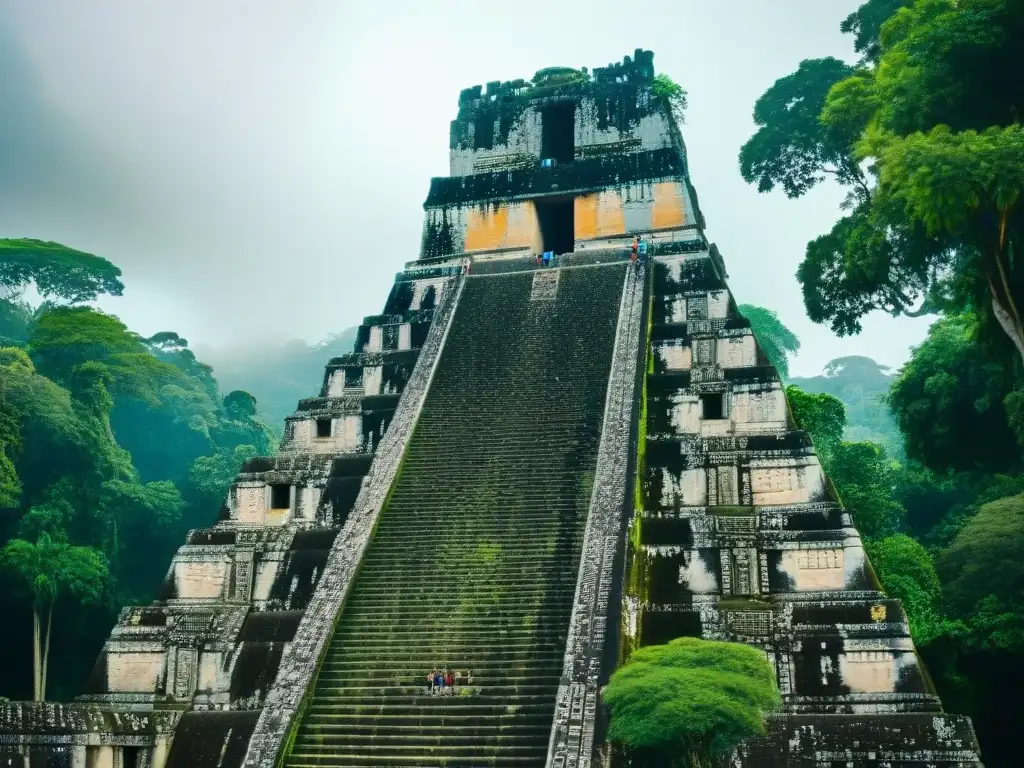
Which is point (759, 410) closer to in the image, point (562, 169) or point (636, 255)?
point (636, 255)

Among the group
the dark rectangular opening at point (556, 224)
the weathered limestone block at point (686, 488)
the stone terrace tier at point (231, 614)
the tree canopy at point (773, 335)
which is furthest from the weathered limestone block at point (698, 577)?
the tree canopy at point (773, 335)

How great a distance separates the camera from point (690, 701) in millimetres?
9117

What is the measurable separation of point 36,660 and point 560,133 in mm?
16158

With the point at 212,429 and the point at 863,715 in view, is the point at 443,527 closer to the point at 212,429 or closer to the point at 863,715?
the point at 863,715

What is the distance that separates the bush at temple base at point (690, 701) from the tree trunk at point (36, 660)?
59.1 ft

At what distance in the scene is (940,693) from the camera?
14.9 metres

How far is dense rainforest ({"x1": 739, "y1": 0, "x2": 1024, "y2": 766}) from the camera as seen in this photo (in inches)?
533

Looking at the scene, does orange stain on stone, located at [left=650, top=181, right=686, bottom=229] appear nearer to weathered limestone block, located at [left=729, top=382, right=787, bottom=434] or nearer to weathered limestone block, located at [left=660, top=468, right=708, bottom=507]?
weathered limestone block, located at [left=729, top=382, right=787, bottom=434]

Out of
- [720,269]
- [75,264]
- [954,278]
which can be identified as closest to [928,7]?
[954,278]

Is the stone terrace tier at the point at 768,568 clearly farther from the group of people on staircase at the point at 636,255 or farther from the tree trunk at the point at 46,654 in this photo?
the tree trunk at the point at 46,654

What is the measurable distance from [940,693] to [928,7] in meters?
9.41

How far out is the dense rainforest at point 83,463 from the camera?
24641 millimetres

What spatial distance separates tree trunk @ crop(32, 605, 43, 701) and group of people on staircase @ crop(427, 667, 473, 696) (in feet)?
51.8

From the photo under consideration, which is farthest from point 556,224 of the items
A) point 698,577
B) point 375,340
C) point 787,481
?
point 698,577
